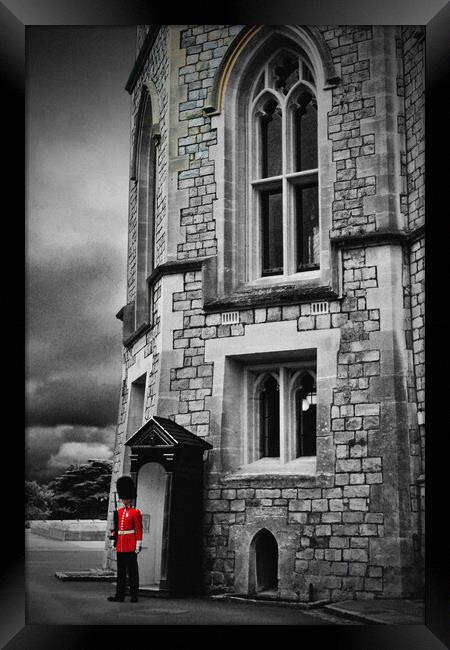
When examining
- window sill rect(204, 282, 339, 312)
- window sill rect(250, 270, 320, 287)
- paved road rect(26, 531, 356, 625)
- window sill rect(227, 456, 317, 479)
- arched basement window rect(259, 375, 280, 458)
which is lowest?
paved road rect(26, 531, 356, 625)

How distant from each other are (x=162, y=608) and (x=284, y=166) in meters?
4.23

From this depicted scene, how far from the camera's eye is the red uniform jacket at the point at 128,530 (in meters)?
8.91

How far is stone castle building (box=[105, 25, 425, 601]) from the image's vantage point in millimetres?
9062

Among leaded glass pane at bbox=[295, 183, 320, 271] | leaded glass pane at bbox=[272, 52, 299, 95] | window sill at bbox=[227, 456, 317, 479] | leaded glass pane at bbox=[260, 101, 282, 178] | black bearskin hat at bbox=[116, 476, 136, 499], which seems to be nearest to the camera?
black bearskin hat at bbox=[116, 476, 136, 499]

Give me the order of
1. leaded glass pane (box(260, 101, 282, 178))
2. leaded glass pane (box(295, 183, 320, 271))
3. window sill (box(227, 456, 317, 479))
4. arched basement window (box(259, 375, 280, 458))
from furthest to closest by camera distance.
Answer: leaded glass pane (box(260, 101, 282, 178)), leaded glass pane (box(295, 183, 320, 271)), arched basement window (box(259, 375, 280, 458)), window sill (box(227, 456, 317, 479))

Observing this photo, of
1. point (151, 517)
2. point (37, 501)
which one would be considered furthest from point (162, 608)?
point (37, 501)

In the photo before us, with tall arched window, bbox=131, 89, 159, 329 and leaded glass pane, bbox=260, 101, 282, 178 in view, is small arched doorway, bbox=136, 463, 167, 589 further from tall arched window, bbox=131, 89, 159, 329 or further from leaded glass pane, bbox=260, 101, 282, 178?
leaded glass pane, bbox=260, 101, 282, 178

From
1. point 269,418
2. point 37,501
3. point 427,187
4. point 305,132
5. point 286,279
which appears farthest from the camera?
point 305,132

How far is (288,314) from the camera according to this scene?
9719 millimetres

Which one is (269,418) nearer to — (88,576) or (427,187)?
(88,576)

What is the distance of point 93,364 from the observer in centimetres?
996

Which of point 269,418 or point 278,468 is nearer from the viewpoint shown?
point 278,468

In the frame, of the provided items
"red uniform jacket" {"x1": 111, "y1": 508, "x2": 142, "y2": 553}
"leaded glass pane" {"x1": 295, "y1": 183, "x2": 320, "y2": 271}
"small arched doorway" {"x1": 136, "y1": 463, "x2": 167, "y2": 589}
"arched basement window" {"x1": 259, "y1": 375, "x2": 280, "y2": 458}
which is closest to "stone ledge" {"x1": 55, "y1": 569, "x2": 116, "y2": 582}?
"small arched doorway" {"x1": 136, "y1": 463, "x2": 167, "y2": 589}

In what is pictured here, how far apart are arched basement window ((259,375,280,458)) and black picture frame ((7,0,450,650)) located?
1.67m
